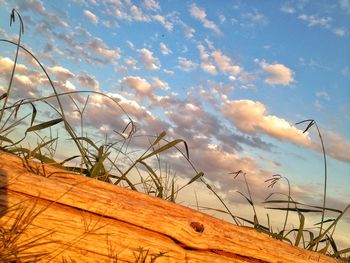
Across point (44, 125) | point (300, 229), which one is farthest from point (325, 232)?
point (44, 125)

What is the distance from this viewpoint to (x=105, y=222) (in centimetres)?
198

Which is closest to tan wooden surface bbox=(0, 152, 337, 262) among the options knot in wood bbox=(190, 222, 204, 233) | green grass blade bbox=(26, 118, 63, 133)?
knot in wood bbox=(190, 222, 204, 233)

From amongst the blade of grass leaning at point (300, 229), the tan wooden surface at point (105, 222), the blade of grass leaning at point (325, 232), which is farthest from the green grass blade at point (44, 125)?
the blade of grass leaning at point (325, 232)

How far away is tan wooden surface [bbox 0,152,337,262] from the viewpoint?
1.88m

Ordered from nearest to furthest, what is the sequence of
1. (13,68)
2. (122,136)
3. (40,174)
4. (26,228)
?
(26,228) → (40,174) → (13,68) → (122,136)

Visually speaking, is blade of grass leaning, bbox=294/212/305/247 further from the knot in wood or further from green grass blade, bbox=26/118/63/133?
green grass blade, bbox=26/118/63/133

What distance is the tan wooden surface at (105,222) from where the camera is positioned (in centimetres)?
188

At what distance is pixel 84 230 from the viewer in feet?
6.38

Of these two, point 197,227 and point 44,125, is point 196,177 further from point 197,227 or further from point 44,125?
point 44,125

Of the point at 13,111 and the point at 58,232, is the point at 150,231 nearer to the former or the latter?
the point at 58,232

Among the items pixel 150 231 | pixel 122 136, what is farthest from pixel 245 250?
pixel 122 136

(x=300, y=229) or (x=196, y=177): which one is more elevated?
(x=196, y=177)

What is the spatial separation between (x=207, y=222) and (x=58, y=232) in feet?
2.41

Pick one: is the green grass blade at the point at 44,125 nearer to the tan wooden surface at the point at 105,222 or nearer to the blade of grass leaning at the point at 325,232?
the tan wooden surface at the point at 105,222
